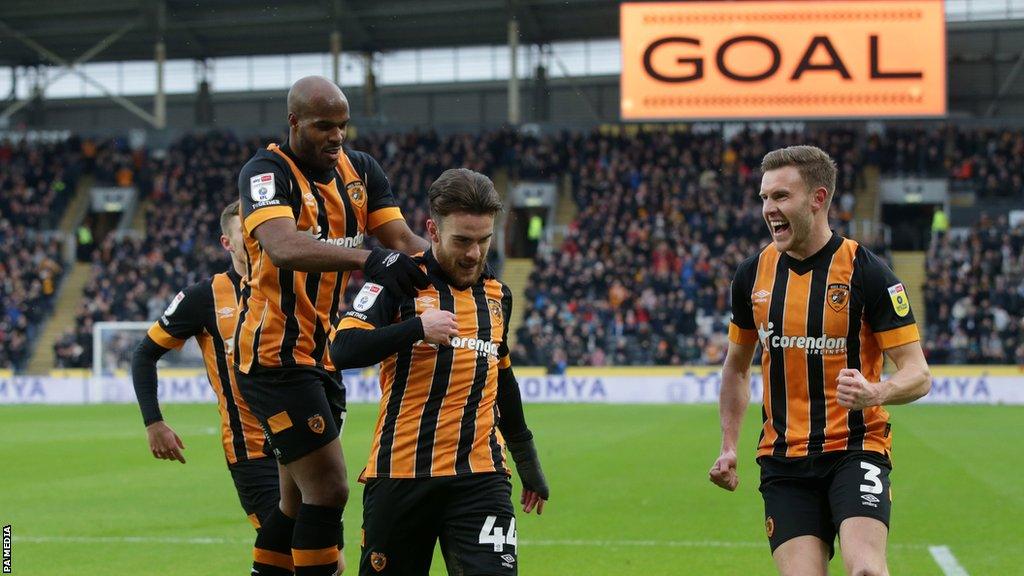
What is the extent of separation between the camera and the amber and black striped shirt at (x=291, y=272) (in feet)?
17.7

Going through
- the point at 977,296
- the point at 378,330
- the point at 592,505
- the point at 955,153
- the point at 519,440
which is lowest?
the point at 592,505

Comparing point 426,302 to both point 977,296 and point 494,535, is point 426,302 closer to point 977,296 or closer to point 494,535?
point 494,535

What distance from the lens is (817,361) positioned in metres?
5.12

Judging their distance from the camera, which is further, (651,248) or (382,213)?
(651,248)

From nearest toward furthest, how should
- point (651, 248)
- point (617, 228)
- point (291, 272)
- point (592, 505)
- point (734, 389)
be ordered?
point (291, 272), point (734, 389), point (592, 505), point (651, 248), point (617, 228)

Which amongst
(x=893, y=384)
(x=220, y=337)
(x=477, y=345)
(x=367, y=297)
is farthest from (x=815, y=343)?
(x=220, y=337)

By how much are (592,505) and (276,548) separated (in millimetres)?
6198

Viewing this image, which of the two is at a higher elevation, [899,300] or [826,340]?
[899,300]

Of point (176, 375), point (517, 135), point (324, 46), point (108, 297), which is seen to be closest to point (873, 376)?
point (176, 375)

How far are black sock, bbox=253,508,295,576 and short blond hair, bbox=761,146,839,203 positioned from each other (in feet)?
8.84

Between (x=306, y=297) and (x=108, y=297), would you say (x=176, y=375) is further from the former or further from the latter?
(x=306, y=297)

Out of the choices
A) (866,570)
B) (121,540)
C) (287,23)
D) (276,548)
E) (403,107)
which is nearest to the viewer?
(866,570)

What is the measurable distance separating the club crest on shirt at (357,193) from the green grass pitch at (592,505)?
138 inches

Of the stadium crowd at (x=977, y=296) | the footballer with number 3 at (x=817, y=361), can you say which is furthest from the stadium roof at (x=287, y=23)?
the footballer with number 3 at (x=817, y=361)
